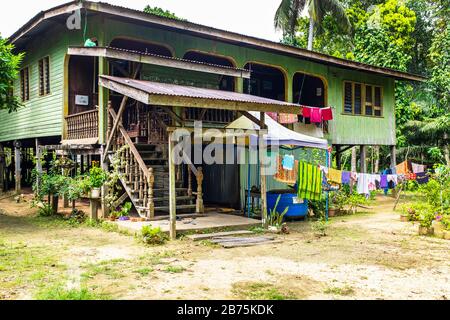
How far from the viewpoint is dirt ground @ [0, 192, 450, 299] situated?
5.46 meters

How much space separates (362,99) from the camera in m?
18.6

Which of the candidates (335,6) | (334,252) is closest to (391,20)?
(335,6)

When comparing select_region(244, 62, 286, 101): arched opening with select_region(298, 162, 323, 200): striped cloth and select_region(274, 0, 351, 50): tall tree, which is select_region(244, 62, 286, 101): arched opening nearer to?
select_region(298, 162, 323, 200): striped cloth

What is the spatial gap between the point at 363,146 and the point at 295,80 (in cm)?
415

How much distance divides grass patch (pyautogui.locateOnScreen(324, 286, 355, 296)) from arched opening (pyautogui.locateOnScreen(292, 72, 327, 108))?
12574 mm

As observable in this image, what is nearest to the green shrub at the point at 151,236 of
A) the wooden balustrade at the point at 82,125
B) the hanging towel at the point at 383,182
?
the wooden balustrade at the point at 82,125

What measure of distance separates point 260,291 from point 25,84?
48.0ft

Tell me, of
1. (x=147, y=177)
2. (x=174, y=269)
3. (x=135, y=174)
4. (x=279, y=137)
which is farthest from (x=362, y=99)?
(x=174, y=269)

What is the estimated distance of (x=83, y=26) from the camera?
1213 cm

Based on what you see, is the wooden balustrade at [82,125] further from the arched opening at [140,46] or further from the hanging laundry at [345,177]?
the hanging laundry at [345,177]

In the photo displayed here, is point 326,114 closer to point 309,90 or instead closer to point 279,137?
point 309,90

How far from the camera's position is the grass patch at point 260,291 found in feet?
17.2
